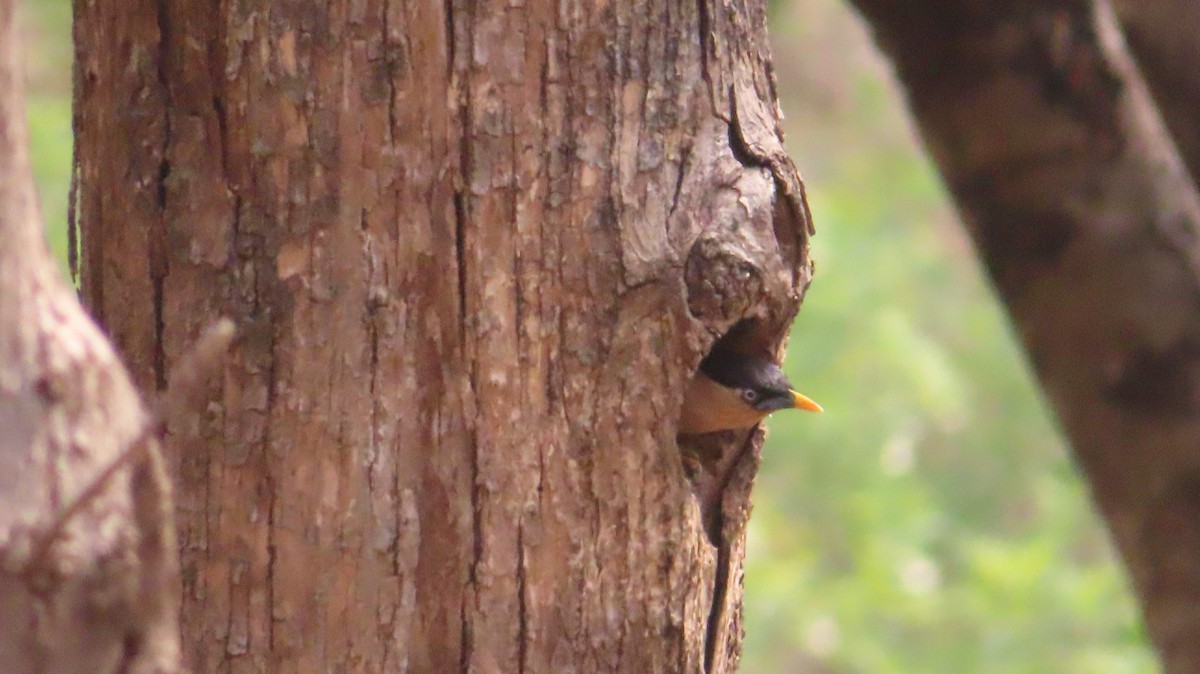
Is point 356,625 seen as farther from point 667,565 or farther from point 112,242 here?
point 112,242

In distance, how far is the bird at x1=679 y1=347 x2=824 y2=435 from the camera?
2432 mm

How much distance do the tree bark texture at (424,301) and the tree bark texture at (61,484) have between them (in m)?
0.90

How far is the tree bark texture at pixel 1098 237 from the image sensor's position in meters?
3.76

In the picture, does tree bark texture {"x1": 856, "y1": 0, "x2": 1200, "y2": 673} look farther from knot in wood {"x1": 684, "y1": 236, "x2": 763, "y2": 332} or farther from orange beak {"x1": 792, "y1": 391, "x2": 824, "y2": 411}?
knot in wood {"x1": 684, "y1": 236, "x2": 763, "y2": 332}

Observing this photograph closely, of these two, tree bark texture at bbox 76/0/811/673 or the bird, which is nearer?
tree bark texture at bbox 76/0/811/673

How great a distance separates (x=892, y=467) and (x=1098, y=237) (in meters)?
4.49

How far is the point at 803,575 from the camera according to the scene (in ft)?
25.3

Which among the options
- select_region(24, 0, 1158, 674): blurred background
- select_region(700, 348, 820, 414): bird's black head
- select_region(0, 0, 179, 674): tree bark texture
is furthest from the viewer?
select_region(24, 0, 1158, 674): blurred background

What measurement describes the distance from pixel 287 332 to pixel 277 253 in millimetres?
112

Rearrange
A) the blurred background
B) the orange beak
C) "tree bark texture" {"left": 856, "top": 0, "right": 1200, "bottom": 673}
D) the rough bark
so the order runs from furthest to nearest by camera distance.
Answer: the blurred background
the rough bark
"tree bark texture" {"left": 856, "top": 0, "right": 1200, "bottom": 673}
the orange beak

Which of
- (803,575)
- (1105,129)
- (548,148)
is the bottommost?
(803,575)

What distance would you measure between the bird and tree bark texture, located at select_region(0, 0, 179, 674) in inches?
52.3

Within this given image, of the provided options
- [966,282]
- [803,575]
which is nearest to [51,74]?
[803,575]

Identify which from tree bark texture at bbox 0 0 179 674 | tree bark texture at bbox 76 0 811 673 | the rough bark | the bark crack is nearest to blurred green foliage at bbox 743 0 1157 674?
the rough bark
